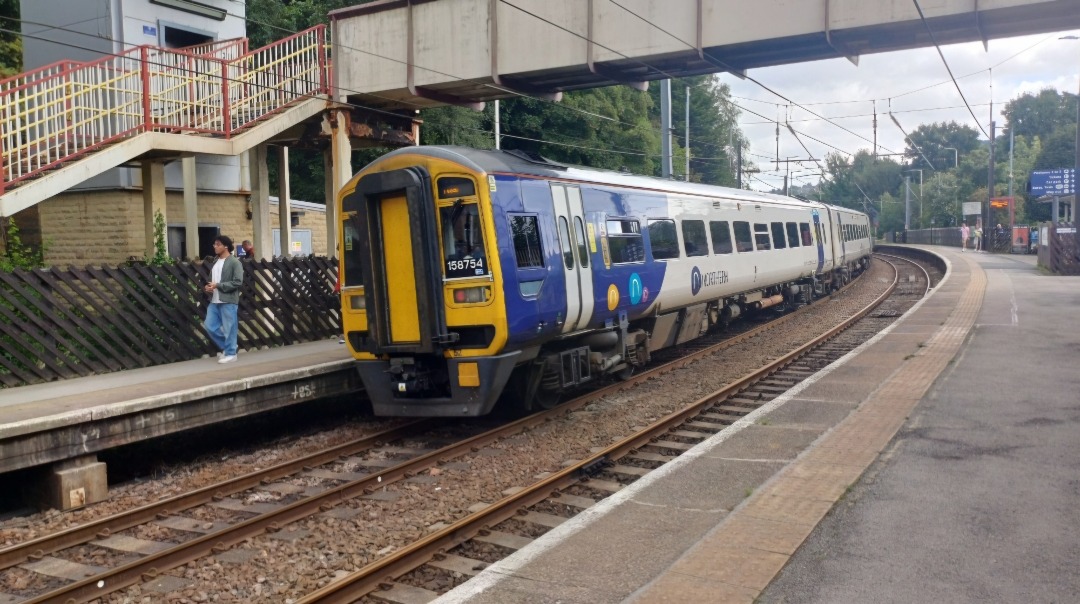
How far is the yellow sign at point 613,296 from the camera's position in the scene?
431 inches

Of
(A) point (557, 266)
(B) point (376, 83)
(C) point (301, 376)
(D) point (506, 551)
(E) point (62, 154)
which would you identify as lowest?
(D) point (506, 551)

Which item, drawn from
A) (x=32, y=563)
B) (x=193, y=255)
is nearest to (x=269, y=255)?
(x=193, y=255)

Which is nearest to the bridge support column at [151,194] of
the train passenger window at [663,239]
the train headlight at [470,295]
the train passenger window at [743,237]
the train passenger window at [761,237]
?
the train headlight at [470,295]

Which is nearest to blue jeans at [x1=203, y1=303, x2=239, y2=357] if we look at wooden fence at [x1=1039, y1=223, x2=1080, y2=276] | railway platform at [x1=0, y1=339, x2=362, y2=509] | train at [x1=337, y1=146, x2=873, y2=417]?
railway platform at [x1=0, y1=339, x2=362, y2=509]

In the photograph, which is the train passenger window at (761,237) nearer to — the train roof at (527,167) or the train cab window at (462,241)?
the train roof at (527,167)

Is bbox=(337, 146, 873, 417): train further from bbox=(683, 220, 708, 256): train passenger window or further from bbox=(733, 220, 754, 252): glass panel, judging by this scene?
bbox=(733, 220, 754, 252): glass panel

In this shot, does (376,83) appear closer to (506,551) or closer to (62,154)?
(62,154)

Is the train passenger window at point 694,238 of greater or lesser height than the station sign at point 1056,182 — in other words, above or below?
below

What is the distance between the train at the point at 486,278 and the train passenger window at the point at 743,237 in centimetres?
436

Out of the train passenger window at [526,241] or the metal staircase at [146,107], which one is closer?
the train passenger window at [526,241]

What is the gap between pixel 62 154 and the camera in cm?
1245

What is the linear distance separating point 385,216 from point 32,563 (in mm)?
4559

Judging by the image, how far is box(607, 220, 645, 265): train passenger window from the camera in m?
11.2

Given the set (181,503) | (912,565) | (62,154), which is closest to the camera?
(912,565)
